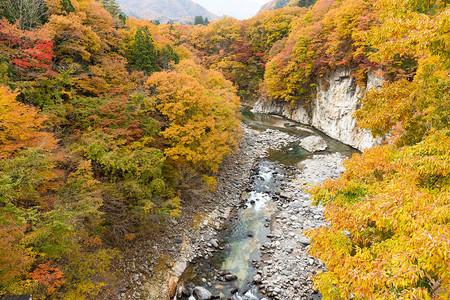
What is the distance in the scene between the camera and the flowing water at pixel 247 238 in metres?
9.99

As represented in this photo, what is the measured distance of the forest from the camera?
342cm

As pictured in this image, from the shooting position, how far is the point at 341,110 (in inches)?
1025

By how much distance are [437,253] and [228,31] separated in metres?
57.8

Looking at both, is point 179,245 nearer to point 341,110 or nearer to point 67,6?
point 67,6

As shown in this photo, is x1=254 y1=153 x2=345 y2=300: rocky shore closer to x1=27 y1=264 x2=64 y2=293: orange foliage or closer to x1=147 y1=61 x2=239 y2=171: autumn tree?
x1=147 y1=61 x2=239 y2=171: autumn tree

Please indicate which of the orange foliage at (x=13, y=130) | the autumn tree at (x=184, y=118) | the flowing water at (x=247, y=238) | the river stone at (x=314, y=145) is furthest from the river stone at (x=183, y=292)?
the river stone at (x=314, y=145)

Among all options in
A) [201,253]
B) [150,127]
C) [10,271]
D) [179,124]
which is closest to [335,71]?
[179,124]

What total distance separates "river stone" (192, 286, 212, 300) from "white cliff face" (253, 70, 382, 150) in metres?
20.1

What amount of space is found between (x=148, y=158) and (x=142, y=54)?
1379cm

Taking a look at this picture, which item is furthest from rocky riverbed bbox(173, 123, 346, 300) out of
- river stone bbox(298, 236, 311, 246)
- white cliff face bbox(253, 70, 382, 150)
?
white cliff face bbox(253, 70, 382, 150)

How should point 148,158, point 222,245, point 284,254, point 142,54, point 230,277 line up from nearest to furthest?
1. point 230,277
2. point 148,158
3. point 284,254
4. point 222,245
5. point 142,54

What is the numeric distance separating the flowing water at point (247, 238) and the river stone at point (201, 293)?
375 millimetres

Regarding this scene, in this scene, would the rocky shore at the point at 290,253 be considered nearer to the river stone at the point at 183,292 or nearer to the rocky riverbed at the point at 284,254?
the rocky riverbed at the point at 284,254

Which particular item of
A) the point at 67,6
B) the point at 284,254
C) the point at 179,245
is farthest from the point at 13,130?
the point at 67,6
